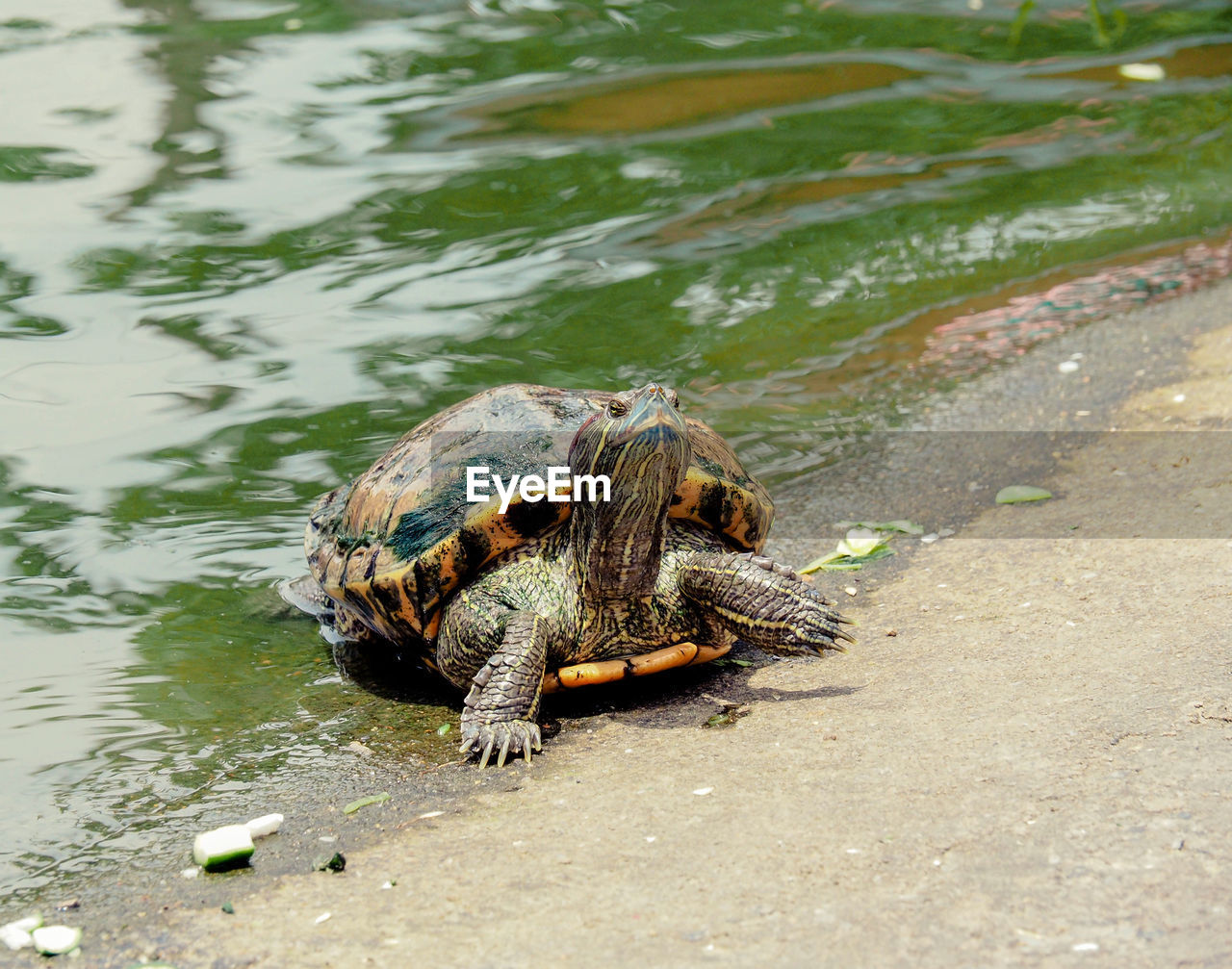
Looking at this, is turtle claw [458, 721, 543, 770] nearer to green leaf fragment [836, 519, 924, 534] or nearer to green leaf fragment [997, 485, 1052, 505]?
green leaf fragment [836, 519, 924, 534]

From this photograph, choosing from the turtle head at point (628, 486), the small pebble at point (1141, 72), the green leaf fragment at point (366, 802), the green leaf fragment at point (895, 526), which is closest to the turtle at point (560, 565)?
the turtle head at point (628, 486)

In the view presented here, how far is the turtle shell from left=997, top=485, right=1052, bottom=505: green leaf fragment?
128 centimetres

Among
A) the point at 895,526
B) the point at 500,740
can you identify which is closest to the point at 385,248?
the point at 895,526

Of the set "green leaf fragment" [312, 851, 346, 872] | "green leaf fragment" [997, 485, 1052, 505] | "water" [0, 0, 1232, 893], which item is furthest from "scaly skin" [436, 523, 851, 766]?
"green leaf fragment" [997, 485, 1052, 505]

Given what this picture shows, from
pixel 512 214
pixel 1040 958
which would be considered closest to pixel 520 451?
pixel 1040 958

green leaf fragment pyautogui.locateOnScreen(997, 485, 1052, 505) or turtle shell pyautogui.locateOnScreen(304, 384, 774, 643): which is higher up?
turtle shell pyautogui.locateOnScreen(304, 384, 774, 643)

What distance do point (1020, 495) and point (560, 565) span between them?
217cm

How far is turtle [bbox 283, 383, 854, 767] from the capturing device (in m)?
3.50

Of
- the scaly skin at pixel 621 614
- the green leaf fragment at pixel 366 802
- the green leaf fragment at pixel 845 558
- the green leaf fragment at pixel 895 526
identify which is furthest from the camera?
the green leaf fragment at pixel 895 526

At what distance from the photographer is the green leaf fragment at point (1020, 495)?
4973 mm

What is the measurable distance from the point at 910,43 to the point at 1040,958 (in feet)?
33.6

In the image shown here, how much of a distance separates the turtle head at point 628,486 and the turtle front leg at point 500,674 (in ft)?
0.90

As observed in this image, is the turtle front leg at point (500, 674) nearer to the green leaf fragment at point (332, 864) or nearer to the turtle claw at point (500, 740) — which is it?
the turtle claw at point (500, 740)

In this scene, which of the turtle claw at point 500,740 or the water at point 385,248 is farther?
the water at point 385,248
